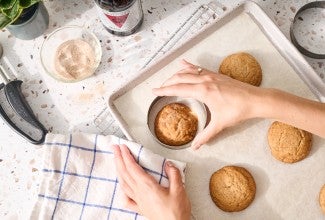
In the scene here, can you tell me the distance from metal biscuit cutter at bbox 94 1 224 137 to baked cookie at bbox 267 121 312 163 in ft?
0.97

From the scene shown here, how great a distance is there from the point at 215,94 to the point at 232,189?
200 millimetres

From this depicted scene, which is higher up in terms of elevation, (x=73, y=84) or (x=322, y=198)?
(x=73, y=84)

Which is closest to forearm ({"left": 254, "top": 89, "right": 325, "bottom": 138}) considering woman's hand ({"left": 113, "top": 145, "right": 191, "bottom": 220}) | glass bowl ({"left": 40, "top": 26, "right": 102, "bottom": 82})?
woman's hand ({"left": 113, "top": 145, "right": 191, "bottom": 220})

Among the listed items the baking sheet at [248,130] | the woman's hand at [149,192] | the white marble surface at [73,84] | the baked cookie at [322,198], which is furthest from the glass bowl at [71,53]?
the baked cookie at [322,198]

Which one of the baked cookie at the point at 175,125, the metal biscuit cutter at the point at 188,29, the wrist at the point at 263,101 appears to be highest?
the metal biscuit cutter at the point at 188,29

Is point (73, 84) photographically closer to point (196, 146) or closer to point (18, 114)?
point (18, 114)

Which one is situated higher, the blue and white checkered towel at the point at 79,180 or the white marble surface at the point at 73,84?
the white marble surface at the point at 73,84

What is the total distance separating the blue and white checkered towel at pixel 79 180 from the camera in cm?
101

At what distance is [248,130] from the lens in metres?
1.04

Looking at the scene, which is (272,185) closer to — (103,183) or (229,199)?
(229,199)

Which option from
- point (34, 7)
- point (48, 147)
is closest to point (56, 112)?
point (48, 147)

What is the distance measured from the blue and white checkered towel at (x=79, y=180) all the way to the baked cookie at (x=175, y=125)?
A: 6 centimetres

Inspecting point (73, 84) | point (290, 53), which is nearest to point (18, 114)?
point (73, 84)

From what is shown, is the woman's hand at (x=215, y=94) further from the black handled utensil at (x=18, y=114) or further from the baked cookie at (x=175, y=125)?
the black handled utensil at (x=18, y=114)
